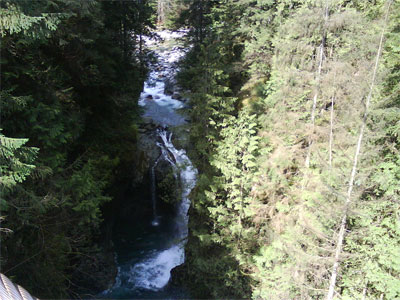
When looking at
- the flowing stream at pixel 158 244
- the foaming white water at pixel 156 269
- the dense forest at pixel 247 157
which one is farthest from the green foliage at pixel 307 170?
the foaming white water at pixel 156 269

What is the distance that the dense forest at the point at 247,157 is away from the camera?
6.86 m

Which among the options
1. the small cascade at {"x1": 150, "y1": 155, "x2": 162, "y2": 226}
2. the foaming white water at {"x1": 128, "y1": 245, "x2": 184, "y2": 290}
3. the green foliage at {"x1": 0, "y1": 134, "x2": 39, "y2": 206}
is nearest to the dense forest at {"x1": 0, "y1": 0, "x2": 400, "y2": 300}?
the green foliage at {"x1": 0, "y1": 134, "x2": 39, "y2": 206}

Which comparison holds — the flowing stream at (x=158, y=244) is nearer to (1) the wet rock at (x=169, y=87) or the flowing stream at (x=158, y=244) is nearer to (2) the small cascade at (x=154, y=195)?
(2) the small cascade at (x=154, y=195)

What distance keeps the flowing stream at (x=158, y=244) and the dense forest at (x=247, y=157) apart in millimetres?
1251

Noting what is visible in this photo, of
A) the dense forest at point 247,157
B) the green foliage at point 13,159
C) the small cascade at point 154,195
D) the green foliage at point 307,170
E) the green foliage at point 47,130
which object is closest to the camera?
the green foliage at point 13,159

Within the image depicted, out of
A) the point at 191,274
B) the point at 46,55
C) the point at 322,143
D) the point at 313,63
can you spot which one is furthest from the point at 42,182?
the point at 313,63

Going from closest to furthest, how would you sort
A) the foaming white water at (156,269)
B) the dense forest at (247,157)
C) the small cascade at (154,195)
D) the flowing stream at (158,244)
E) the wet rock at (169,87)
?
the dense forest at (247,157) → the flowing stream at (158,244) → the foaming white water at (156,269) → the small cascade at (154,195) → the wet rock at (169,87)

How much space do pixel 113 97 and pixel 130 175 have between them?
21.4 feet

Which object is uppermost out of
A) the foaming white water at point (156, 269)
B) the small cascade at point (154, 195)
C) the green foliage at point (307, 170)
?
the green foliage at point (307, 170)

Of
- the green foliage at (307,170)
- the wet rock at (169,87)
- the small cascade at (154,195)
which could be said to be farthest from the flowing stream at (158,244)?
the wet rock at (169,87)

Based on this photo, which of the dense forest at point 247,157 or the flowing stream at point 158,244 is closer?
the dense forest at point 247,157

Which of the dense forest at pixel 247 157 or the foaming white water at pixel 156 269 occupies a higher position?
the dense forest at pixel 247 157

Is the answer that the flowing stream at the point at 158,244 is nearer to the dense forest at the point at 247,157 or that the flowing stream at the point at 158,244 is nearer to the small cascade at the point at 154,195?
the small cascade at the point at 154,195

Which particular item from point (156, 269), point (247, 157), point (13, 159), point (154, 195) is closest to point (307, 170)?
point (247, 157)
